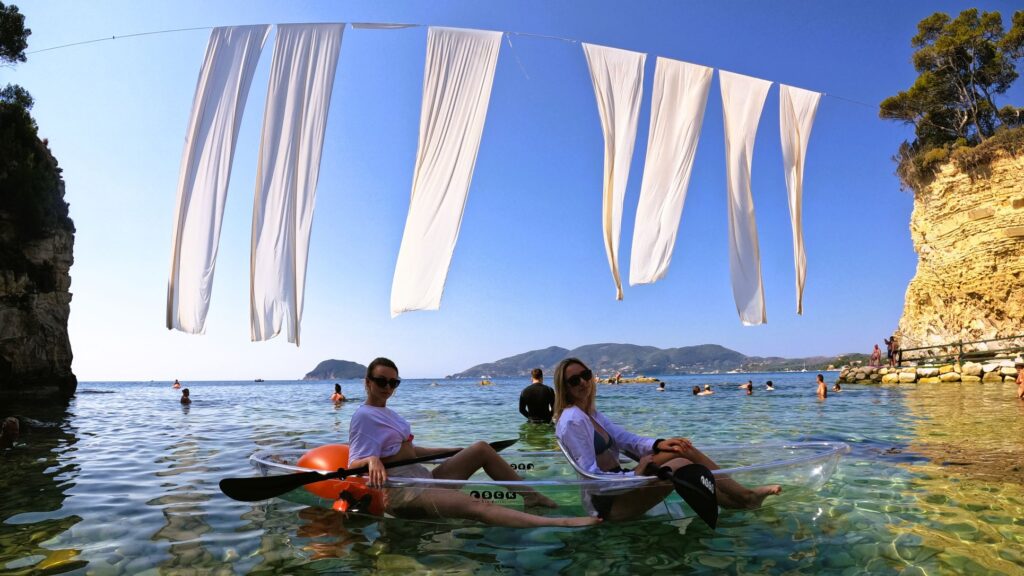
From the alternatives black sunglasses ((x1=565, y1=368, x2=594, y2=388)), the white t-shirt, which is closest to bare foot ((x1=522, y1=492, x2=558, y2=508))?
black sunglasses ((x1=565, y1=368, x2=594, y2=388))

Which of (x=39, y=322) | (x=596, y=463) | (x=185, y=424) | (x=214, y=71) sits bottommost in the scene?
(x=185, y=424)

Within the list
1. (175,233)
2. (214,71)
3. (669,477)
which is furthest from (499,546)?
(214,71)

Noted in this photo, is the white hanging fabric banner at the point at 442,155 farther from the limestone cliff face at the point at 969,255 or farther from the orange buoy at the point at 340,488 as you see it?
the limestone cliff face at the point at 969,255

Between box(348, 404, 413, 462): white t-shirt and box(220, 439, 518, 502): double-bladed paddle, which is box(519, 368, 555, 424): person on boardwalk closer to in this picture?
box(348, 404, 413, 462): white t-shirt

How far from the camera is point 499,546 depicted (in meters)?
4.64

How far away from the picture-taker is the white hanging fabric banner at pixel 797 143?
10.8 metres

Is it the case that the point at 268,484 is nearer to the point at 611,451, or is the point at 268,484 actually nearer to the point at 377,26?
the point at 611,451

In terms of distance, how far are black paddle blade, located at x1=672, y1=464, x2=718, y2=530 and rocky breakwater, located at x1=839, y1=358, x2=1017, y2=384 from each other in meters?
28.7

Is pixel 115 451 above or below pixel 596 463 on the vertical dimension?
below

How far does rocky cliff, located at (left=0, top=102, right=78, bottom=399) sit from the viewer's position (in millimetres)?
26703

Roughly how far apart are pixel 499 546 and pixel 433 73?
277 inches

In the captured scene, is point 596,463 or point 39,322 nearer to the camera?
point 596,463

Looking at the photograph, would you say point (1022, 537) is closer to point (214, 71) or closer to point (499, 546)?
point (499, 546)

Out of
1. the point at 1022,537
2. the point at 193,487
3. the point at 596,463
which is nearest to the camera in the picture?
the point at 1022,537
